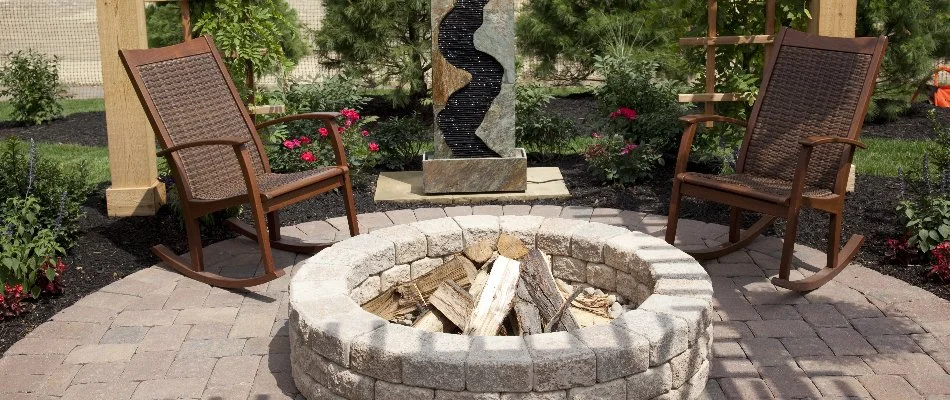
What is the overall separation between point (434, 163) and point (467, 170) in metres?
0.20

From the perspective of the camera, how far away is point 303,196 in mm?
4781

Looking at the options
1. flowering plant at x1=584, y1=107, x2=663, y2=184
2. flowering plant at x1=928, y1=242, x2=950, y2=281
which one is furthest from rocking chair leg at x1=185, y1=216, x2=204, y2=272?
flowering plant at x1=928, y1=242, x2=950, y2=281

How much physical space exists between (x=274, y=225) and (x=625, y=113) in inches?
93.1

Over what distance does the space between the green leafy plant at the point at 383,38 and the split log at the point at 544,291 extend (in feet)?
16.9

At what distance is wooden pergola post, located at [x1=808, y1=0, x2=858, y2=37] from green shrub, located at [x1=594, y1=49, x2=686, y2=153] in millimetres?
1056

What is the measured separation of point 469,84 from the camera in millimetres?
6023

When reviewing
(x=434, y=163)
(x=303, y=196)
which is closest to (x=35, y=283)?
(x=303, y=196)

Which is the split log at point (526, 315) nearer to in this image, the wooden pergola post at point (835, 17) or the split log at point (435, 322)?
the split log at point (435, 322)

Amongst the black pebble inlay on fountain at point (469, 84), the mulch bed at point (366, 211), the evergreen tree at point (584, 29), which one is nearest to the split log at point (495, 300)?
the mulch bed at point (366, 211)

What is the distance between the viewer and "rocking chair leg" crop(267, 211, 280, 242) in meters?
5.23

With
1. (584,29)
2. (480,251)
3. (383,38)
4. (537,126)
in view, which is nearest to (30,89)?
(383,38)

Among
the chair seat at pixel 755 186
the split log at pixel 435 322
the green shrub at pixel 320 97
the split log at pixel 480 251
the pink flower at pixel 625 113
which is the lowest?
the split log at pixel 435 322

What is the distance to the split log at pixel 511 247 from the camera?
169 inches

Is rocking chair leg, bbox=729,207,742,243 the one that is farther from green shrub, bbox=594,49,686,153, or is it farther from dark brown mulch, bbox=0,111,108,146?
dark brown mulch, bbox=0,111,108,146
